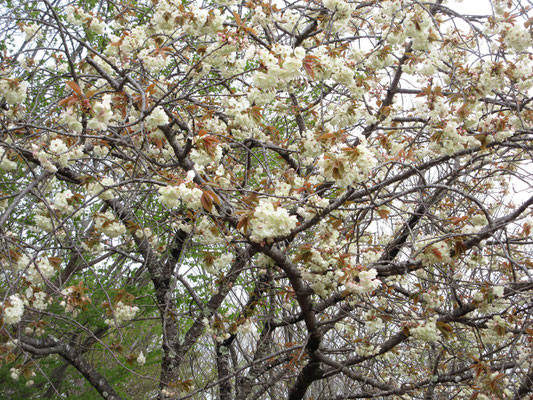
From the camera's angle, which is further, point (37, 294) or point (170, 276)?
point (170, 276)

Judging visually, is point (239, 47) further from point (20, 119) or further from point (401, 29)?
point (20, 119)

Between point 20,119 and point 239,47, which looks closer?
point 239,47

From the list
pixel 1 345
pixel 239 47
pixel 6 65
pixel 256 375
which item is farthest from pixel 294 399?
pixel 6 65

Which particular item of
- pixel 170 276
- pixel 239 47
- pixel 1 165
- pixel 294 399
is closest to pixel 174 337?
pixel 170 276

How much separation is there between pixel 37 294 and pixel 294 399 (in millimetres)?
2599

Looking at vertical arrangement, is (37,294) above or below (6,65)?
below

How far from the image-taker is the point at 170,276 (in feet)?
15.6

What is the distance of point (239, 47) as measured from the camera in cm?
279

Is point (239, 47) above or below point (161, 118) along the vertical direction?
above

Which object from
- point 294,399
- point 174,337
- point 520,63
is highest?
point 520,63

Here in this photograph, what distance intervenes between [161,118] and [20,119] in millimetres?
1102

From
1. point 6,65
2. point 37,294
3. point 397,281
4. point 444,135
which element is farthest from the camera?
point 397,281

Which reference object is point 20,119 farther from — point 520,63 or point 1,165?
point 520,63

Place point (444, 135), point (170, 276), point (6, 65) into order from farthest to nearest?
point (170, 276), point (6, 65), point (444, 135)
